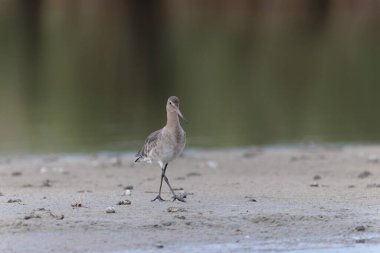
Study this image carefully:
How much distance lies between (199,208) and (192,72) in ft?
59.6

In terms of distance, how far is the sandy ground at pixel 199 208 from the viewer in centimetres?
751

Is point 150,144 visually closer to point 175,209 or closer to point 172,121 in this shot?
point 172,121

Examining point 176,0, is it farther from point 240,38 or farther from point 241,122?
point 241,122

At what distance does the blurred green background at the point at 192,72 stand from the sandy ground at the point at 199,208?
150 inches

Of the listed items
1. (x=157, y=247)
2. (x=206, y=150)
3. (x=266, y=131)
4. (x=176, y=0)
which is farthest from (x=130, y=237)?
(x=176, y=0)

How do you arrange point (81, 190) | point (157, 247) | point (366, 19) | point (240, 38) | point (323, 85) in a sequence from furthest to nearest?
point (366, 19) < point (240, 38) < point (323, 85) < point (81, 190) < point (157, 247)

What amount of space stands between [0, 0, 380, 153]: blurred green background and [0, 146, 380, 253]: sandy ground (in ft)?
12.5

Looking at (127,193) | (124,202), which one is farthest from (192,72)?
(124,202)

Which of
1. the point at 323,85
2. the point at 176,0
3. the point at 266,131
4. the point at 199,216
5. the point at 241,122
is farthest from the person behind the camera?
the point at 176,0

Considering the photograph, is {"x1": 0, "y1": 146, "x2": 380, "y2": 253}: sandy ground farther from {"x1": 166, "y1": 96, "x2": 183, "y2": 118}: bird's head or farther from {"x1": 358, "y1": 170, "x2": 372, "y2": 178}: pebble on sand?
{"x1": 166, "y1": 96, "x2": 183, "y2": 118}: bird's head

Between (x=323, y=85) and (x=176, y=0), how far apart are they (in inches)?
981

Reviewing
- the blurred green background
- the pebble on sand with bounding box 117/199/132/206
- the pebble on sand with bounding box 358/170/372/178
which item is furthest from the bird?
the blurred green background

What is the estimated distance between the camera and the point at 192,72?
26.8 metres

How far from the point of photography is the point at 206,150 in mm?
15336
